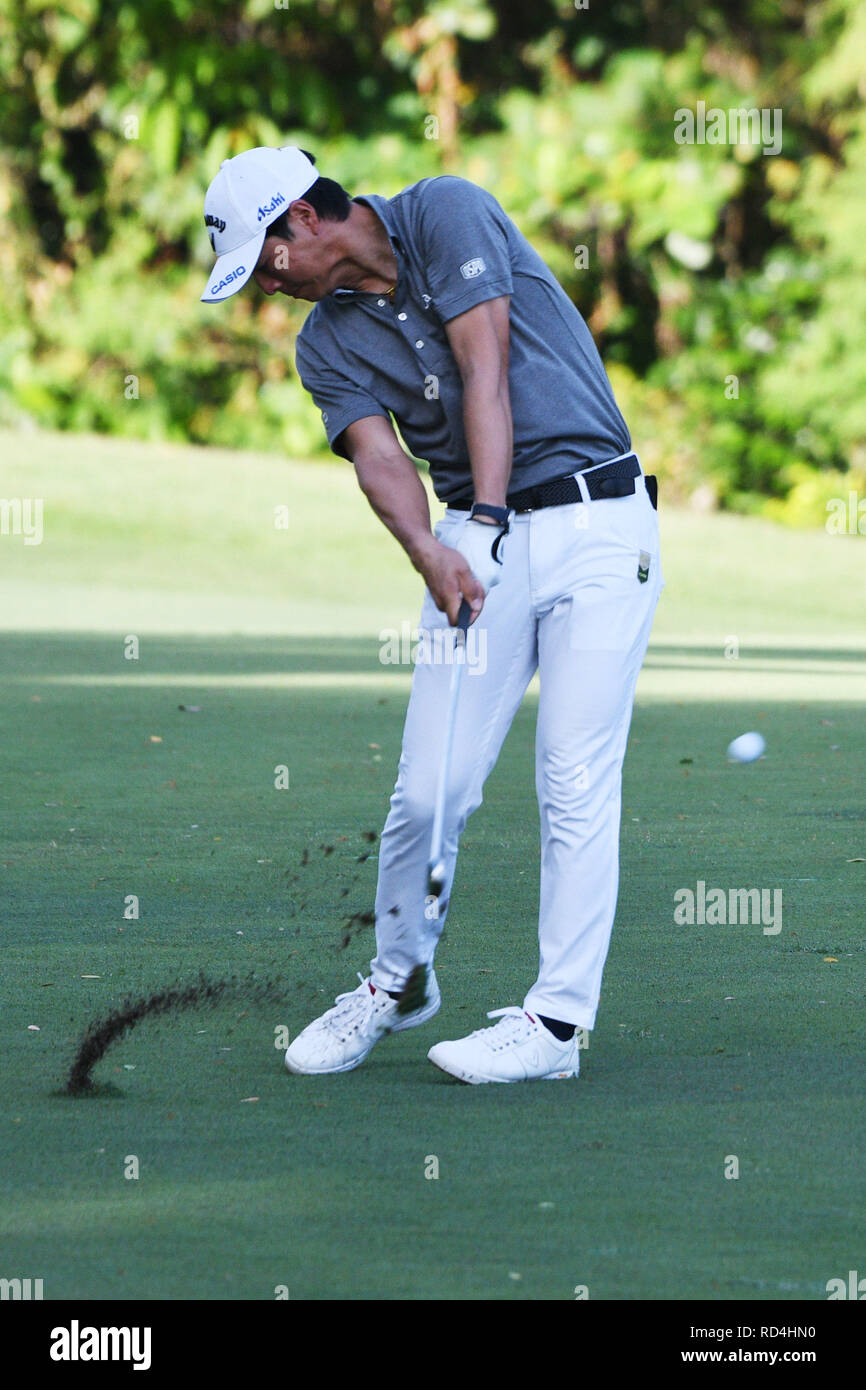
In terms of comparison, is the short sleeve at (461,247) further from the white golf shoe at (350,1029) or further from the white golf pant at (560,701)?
the white golf shoe at (350,1029)

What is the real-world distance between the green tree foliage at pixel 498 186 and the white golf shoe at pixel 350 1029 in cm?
2249

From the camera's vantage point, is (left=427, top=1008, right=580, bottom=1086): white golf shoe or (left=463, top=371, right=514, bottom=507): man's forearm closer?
(left=463, top=371, right=514, bottom=507): man's forearm

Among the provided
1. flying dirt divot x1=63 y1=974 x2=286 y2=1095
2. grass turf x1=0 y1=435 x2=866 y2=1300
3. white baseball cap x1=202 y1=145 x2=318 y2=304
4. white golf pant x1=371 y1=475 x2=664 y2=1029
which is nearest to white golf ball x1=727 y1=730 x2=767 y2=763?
grass turf x1=0 y1=435 x2=866 y2=1300

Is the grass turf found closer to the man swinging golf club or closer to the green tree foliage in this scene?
the man swinging golf club

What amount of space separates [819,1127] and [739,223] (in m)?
27.6

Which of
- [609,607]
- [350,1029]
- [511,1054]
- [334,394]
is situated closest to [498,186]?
[334,394]

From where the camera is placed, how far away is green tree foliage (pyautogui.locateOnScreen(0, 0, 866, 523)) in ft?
88.9

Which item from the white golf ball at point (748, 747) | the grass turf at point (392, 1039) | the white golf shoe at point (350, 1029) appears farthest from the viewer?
the white golf ball at point (748, 747)

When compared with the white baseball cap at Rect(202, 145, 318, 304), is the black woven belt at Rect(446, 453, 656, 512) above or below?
below

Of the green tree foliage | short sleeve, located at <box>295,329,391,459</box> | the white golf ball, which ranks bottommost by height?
the white golf ball

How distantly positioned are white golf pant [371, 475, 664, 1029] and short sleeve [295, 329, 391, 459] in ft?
0.85

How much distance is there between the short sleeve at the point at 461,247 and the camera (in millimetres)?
Answer: 3697

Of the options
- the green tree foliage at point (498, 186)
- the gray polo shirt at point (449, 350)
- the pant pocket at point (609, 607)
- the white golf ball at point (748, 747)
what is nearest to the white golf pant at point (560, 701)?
the pant pocket at point (609, 607)
